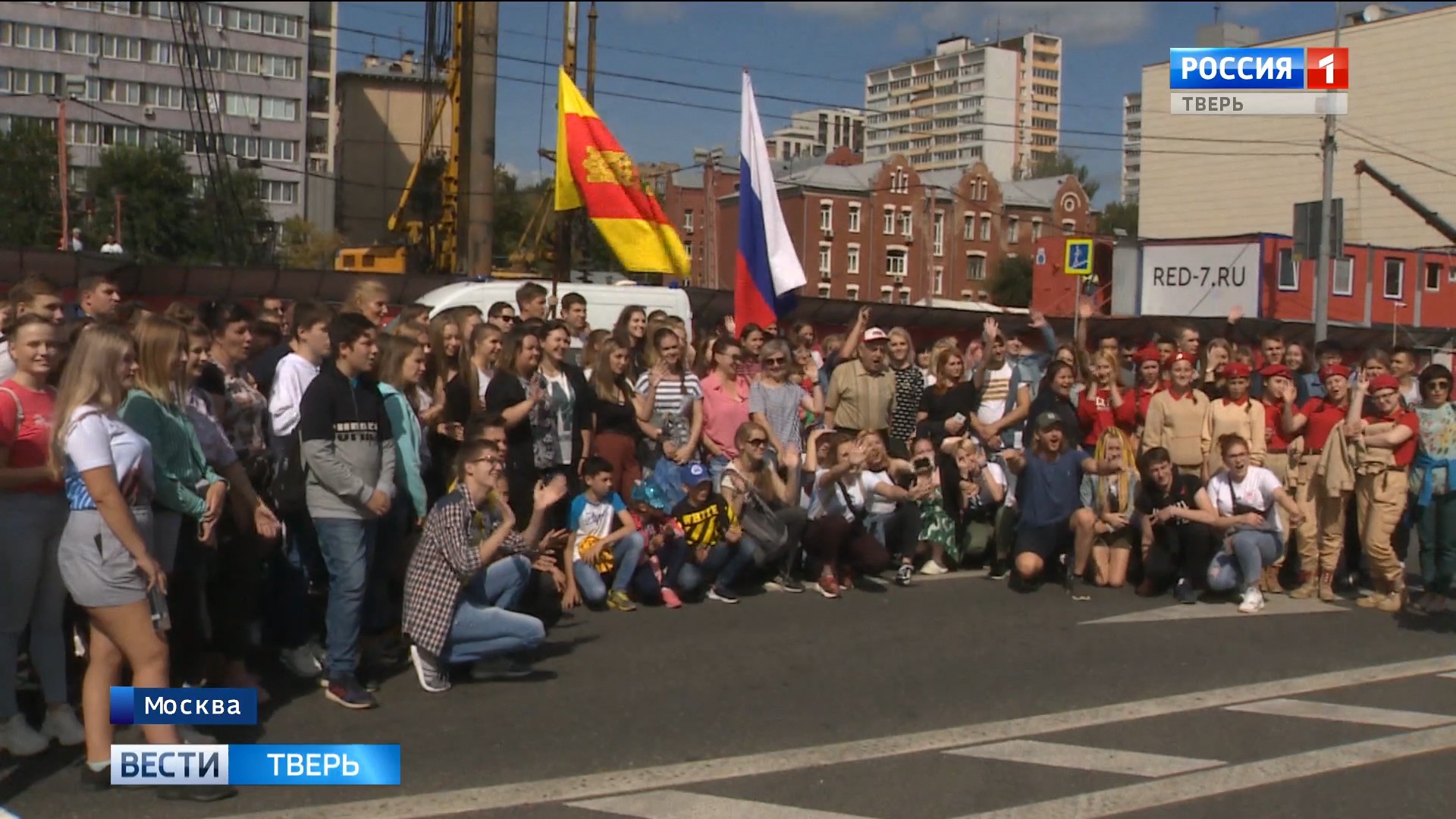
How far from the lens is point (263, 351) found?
8.95 m

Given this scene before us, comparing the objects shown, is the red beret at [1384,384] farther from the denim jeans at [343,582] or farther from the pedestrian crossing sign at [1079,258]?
the pedestrian crossing sign at [1079,258]

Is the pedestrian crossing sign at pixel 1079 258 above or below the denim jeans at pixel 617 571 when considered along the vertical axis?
above

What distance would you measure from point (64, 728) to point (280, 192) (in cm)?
10020

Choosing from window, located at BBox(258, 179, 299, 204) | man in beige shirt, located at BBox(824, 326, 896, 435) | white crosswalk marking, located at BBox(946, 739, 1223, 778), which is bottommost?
white crosswalk marking, located at BBox(946, 739, 1223, 778)

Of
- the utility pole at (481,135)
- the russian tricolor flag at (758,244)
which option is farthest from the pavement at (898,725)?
the utility pole at (481,135)

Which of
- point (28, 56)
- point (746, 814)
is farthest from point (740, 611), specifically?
→ point (28, 56)

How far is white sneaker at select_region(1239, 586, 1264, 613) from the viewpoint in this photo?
10.8 m

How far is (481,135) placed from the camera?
24.4 metres

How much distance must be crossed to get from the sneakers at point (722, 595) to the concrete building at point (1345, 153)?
36.1 metres

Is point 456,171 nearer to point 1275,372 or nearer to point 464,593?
point 1275,372

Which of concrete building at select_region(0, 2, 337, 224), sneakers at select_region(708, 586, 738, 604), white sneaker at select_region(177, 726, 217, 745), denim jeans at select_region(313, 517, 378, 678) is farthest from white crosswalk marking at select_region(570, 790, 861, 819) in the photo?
concrete building at select_region(0, 2, 337, 224)

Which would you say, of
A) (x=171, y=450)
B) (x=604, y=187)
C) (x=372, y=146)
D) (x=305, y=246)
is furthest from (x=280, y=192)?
(x=171, y=450)

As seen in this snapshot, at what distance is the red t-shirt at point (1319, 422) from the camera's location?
39.1 ft

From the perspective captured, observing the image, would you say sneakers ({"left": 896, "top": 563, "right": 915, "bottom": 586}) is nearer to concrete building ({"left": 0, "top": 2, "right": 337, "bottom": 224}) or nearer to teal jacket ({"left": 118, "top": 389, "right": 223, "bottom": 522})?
teal jacket ({"left": 118, "top": 389, "right": 223, "bottom": 522})
